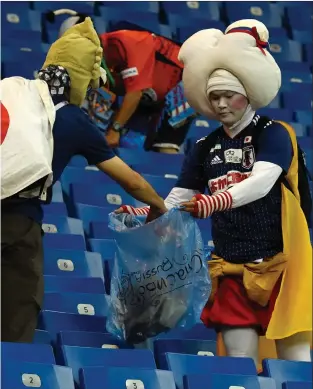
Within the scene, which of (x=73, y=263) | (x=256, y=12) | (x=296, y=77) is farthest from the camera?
(x=256, y=12)

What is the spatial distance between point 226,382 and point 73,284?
0.83m

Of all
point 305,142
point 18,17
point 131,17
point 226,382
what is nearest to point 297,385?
point 226,382

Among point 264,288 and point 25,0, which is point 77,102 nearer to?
point 264,288

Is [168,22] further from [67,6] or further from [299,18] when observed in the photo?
[299,18]

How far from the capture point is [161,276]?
4059 mm

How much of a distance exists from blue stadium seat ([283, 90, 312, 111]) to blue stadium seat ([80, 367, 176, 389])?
3261mm

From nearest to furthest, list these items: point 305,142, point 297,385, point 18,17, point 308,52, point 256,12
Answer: point 297,385 < point 305,142 < point 18,17 < point 308,52 < point 256,12

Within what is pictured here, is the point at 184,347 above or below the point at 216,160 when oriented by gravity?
below

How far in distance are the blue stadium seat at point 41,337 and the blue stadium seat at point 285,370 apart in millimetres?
627

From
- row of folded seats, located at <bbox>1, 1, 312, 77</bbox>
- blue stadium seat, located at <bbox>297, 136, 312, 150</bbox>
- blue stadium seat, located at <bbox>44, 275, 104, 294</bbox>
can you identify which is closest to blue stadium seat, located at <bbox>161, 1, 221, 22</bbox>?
row of folded seats, located at <bbox>1, 1, 312, 77</bbox>

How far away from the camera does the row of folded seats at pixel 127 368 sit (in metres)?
3.54

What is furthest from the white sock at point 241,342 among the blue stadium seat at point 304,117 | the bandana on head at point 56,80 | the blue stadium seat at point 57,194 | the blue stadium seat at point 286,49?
the blue stadium seat at point 286,49

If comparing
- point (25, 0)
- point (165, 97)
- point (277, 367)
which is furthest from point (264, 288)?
point (25, 0)

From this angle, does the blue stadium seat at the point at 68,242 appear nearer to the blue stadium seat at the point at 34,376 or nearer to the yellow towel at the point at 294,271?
the yellow towel at the point at 294,271
